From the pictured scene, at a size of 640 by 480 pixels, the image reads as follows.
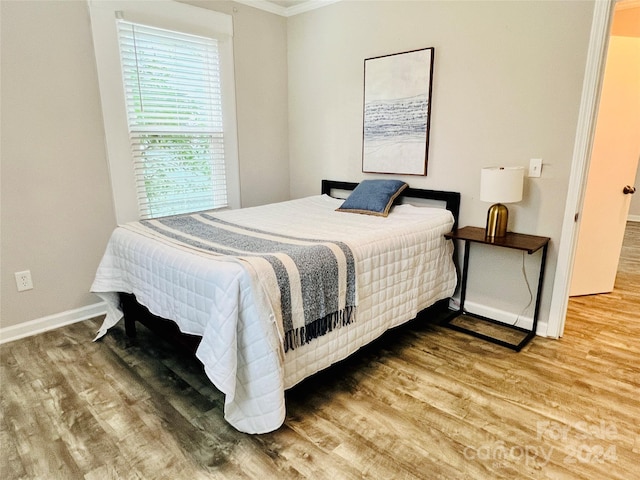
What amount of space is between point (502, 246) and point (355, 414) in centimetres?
136

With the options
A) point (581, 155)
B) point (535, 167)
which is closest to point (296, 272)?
point (535, 167)

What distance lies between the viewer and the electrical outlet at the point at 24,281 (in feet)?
8.52

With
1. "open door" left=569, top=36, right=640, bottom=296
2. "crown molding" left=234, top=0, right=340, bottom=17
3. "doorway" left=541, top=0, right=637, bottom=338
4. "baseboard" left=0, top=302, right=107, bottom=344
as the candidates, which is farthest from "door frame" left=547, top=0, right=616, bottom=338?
"baseboard" left=0, top=302, right=107, bottom=344

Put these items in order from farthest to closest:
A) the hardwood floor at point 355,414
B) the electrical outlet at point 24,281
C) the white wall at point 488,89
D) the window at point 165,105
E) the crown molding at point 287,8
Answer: the crown molding at point 287,8, the window at point 165,105, the electrical outlet at point 24,281, the white wall at point 488,89, the hardwood floor at point 355,414

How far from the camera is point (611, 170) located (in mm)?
3109

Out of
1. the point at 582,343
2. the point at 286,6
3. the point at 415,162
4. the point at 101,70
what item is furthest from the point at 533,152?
the point at 101,70

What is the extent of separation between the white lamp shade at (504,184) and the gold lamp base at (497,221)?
0.15 meters

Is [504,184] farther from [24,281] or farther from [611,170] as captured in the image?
[24,281]

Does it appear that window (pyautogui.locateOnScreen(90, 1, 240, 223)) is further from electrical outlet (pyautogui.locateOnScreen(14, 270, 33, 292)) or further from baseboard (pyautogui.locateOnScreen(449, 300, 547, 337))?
baseboard (pyautogui.locateOnScreen(449, 300, 547, 337))

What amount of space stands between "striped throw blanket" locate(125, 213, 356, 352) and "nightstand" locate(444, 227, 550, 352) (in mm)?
1040

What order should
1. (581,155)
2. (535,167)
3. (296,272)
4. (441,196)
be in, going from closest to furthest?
1. (296,272)
2. (581,155)
3. (535,167)
4. (441,196)

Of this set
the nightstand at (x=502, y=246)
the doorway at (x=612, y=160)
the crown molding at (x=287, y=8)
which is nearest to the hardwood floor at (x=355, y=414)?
the nightstand at (x=502, y=246)

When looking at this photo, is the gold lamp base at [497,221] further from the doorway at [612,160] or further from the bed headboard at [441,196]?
the doorway at [612,160]

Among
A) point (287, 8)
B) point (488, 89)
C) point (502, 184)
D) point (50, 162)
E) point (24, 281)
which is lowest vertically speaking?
point (24, 281)
